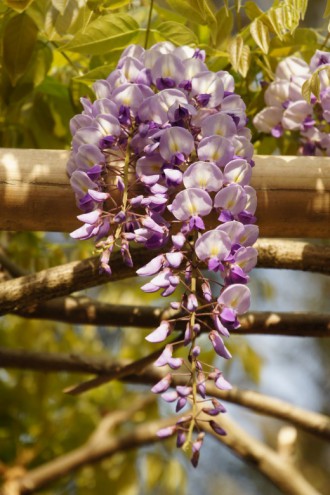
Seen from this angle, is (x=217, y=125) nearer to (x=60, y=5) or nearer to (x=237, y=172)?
(x=237, y=172)

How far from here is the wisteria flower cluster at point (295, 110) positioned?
1.02 m

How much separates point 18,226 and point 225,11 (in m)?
0.35

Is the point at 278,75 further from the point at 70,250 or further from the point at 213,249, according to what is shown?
the point at 70,250

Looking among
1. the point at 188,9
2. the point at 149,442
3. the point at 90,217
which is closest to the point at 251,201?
the point at 90,217

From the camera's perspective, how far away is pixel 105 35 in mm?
977

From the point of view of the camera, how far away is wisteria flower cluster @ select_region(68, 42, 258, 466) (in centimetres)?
73

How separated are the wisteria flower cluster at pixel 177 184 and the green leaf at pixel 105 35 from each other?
0.28 feet

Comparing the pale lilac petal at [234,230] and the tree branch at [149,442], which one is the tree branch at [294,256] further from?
the tree branch at [149,442]

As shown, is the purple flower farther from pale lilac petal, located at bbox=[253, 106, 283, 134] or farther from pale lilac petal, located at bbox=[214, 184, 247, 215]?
pale lilac petal, located at bbox=[253, 106, 283, 134]

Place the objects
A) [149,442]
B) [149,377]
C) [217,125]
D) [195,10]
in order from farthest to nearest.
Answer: [149,442]
[149,377]
[195,10]
[217,125]

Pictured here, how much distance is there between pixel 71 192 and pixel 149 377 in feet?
2.32

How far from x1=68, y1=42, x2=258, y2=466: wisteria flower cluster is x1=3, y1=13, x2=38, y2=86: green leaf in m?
0.17

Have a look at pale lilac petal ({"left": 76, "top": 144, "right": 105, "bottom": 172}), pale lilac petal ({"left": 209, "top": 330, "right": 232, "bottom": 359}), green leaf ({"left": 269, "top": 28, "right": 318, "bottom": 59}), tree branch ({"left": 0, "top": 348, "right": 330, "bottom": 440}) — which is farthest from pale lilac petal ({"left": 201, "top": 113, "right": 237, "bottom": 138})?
tree branch ({"left": 0, "top": 348, "right": 330, "bottom": 440})

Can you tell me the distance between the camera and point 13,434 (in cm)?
192
